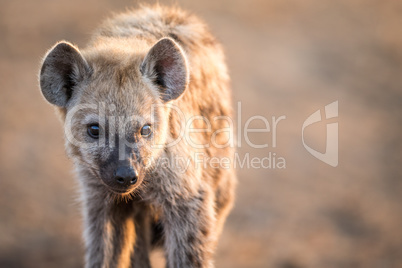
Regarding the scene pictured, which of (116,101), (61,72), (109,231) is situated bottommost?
(109,231)

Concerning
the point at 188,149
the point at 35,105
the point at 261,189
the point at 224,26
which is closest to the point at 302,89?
the point at 224,26

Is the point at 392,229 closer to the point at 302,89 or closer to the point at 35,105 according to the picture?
the point at 302,89

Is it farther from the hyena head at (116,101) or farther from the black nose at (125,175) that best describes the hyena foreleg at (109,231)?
the black nose at (125,175)

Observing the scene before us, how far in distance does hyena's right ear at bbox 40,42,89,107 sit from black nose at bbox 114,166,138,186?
0.49 m

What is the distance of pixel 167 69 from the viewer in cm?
282

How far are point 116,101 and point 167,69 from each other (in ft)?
1.18

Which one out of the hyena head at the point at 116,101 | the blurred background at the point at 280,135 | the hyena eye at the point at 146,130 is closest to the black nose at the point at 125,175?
the hyena head at the point at 116,101

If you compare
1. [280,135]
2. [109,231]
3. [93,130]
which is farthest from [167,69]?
[280,135]

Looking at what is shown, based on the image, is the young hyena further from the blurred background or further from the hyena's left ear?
the blurred background

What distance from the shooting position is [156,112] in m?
2.76

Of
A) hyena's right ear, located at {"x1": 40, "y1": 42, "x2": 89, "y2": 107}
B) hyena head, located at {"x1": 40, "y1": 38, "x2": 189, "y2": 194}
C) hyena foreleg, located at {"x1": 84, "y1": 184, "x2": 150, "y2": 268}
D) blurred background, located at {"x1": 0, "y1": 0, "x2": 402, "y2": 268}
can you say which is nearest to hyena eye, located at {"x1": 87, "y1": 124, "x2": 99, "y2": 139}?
hyena head, located at {"x1": 40, "y1": 38, "x2": 189, "y2": 194}

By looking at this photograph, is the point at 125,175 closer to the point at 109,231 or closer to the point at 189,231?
the point at 189,231

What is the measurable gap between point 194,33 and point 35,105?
449 cm

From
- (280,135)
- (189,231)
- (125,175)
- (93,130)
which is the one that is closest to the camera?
(125,175)
